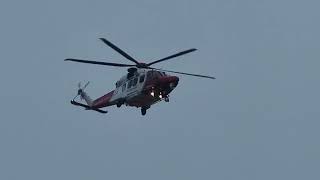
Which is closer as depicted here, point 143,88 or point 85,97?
point 143,88

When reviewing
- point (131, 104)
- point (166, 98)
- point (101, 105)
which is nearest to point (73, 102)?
point (101, 105)

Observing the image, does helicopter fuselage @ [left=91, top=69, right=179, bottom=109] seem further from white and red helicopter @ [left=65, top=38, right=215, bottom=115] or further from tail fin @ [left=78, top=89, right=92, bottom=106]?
tail fin @ [left=78, top=89, right=92, bottom=106]

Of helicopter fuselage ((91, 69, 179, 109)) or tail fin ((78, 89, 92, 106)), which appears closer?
helicopter fuselage ((91, 69, 179, 109))

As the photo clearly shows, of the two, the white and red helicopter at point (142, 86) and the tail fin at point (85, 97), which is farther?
the tail fin at point (85, 97)

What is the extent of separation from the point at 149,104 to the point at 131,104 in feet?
6.74

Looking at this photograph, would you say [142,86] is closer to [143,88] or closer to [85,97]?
[143,88]

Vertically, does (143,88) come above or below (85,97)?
above

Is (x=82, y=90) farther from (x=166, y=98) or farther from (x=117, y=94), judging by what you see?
(x=166, y=98)

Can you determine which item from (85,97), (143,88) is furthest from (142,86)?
(85,97)

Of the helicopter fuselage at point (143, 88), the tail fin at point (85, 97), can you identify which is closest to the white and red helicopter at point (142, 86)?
the helicopter fuselage at point (143, 88)

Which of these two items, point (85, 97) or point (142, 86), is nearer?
point (142, 86)

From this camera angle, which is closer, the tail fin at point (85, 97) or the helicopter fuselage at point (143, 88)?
the helicopter fuselage at point (143, 88)

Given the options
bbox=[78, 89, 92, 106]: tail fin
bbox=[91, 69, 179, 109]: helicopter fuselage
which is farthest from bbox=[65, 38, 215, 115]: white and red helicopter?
bbox=[78, 89, 92, 106]: tail fin

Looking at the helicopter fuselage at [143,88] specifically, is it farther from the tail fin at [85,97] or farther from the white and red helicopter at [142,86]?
the tail fin at [85,97]
